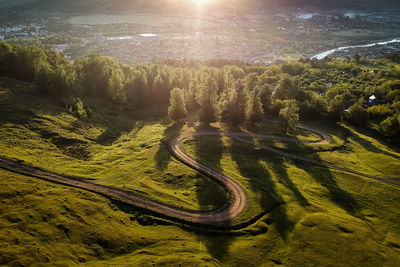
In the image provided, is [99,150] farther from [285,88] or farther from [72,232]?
[285,88]

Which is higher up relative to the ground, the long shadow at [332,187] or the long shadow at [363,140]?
the long shadow at [363,140]

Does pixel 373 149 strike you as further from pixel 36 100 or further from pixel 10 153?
pixel 36 100

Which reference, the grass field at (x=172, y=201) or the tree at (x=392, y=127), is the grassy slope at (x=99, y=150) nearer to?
the grass field at (x=172, y=201)

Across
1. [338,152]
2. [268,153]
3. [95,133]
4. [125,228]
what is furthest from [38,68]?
[338,152]

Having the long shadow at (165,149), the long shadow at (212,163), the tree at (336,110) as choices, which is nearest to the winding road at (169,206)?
the long shadow at (212,163)

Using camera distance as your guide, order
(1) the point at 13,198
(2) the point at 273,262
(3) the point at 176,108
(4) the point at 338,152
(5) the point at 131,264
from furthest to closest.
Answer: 1. (3) the point at 176,108
2. (4) the point at 338,152
3. (1) the point at 13,198
4. (2) the point at 273,262
5. (5) the point at 131,264

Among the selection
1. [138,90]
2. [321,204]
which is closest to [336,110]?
[321,204]
